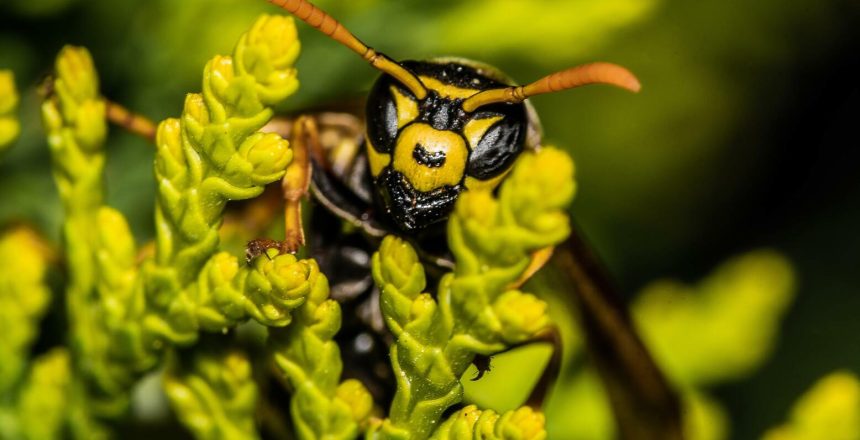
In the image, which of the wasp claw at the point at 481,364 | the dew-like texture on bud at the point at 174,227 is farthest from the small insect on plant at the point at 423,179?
the wasp claw at the point at 481,364

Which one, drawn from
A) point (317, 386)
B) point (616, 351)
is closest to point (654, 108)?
point (616, 351)

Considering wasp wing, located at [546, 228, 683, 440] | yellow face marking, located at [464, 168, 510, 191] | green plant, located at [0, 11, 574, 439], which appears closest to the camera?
green plant, located at [0, 11, 574, 439]

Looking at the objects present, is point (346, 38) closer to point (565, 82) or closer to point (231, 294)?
point (565, 82)

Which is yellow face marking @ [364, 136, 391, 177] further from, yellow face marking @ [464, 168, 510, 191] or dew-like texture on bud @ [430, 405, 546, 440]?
dew-like texture on bud @ [430, 405, 546, 440]

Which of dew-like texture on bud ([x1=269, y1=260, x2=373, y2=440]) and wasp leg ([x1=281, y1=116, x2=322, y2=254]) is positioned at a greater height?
wasp leg ([x1=281, y1=116, x2=322, y2=254])

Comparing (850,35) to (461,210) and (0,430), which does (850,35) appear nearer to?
(461,210)

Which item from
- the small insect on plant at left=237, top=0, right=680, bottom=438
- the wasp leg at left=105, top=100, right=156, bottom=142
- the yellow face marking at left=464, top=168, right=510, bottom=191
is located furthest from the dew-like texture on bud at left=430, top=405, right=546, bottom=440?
the wasp leg at left=105, top=100, right=156, bottom=142
